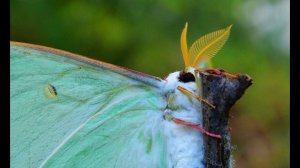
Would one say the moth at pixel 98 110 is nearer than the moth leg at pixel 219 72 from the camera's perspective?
No

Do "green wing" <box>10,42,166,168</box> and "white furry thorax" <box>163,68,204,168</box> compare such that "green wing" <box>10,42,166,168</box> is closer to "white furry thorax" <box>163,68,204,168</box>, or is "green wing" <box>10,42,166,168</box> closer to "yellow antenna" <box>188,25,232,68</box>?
"white furry thorax" <box>163,68,204,168</box>

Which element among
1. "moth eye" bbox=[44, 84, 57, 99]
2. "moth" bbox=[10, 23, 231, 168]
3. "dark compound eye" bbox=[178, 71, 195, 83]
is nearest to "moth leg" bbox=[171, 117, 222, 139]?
"moth" bbox=[10, 23, 231, 168]

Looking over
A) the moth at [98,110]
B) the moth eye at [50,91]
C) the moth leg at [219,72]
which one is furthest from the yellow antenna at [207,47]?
the moth eye at [50,91]

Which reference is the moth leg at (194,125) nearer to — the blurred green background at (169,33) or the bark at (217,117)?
the bark at (217,117)
